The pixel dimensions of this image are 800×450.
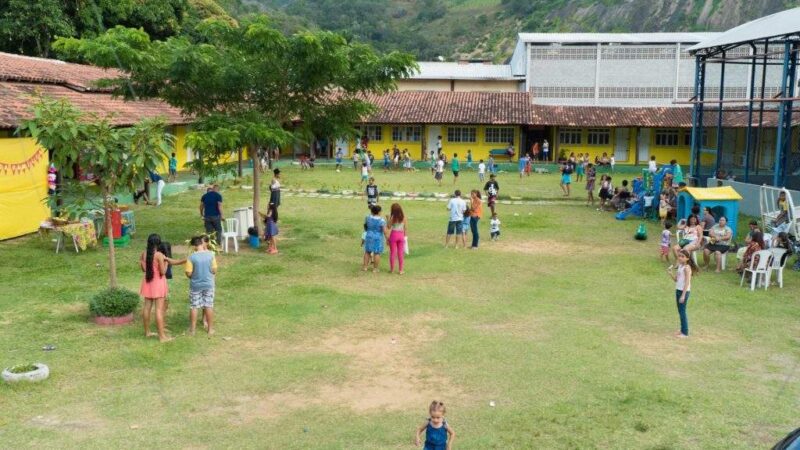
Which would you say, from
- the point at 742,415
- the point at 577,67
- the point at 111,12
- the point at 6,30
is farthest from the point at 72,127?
the point at 577,67

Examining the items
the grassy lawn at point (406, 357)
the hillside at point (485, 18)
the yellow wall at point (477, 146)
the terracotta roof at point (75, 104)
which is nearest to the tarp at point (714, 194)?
the grassy lawn at point (406, 357)

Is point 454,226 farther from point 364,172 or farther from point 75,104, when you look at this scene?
point 364,172

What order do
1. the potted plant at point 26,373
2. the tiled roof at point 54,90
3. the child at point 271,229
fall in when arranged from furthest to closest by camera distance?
the tiled roof at point 54,90, the child at point 271,229, the potted plant at point 26,373

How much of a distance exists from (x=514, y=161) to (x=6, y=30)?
1013 inches

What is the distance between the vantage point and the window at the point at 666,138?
1655 inches

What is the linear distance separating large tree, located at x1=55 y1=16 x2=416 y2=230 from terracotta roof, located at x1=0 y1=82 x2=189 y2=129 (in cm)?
112

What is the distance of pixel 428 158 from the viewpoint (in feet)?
140

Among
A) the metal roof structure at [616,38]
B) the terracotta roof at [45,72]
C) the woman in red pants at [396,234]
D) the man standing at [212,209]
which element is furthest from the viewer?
the metal roof structure at [616,38]

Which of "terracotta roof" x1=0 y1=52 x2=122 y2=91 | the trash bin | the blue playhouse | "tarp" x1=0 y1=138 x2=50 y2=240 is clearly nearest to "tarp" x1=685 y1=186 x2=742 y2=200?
the blue playhouse

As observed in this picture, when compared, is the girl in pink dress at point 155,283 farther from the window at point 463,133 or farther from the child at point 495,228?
the window at point 463,133

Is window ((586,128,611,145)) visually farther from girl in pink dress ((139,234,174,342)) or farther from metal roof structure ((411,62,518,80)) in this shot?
girl in pink dress ((139,234,174,342))

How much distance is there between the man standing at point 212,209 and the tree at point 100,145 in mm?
4551

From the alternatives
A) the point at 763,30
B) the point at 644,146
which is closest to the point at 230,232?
the point at 763,30

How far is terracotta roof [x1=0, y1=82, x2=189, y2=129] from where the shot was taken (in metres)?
17.6
